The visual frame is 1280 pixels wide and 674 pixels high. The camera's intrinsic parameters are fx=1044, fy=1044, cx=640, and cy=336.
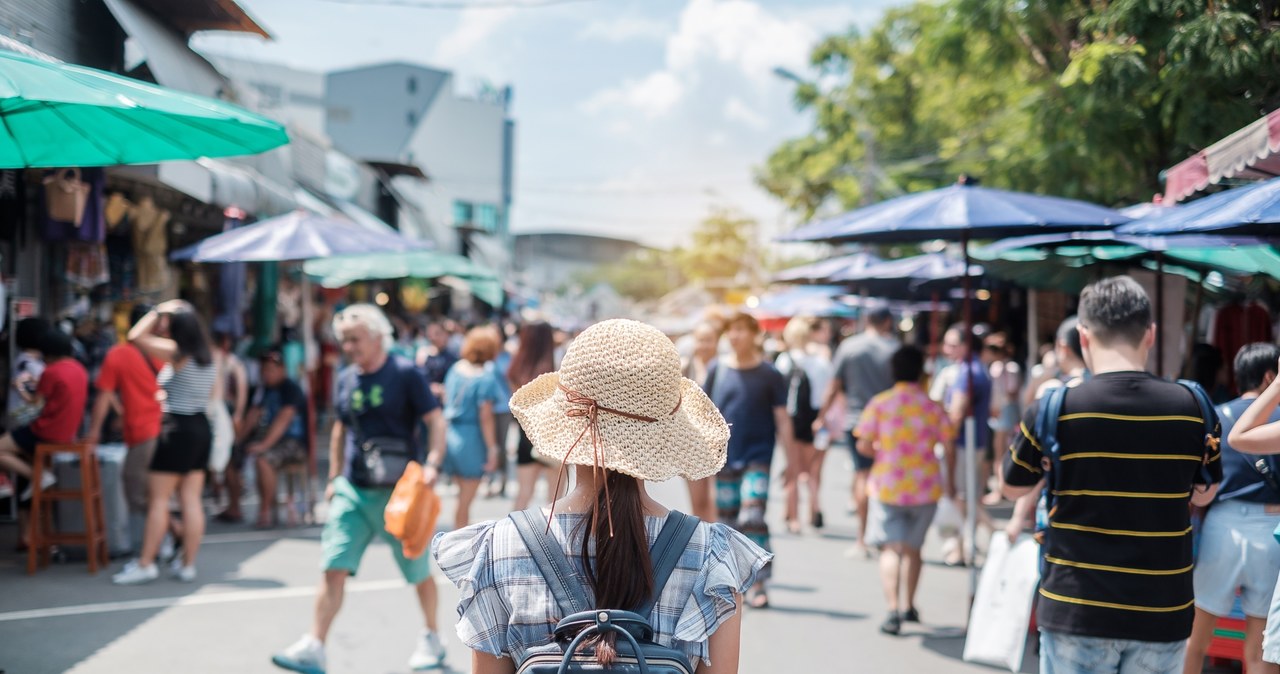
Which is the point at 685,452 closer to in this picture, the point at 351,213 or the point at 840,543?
the point at 840,543

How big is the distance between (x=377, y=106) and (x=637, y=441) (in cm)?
5268

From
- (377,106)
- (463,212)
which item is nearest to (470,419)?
(377,106)

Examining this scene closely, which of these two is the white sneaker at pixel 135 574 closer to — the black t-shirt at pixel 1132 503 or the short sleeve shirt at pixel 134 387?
the short sleeve shirt at pixel 134 387

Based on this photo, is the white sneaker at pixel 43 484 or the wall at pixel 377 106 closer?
the white sneaker at pixel 43 484

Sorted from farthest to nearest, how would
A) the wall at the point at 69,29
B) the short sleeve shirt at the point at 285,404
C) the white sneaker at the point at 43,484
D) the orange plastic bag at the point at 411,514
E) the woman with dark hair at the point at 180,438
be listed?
1. the short sleeve shirt at the point at 285,404
2. the white sneaker at the point at 43,484
3. the woman with dark hair at the point at 180,438
4. the wall at the point at 69,29
5. the orange plastic bag at the point at 411,514

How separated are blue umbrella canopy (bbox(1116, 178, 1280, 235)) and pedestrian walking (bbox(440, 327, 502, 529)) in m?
4.83

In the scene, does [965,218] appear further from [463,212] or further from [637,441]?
[463,212]

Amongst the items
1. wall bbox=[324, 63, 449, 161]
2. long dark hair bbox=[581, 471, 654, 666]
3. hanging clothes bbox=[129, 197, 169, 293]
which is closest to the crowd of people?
long dark hair bbox=[581, 471, 654, 666]

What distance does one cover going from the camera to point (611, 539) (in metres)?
2.10

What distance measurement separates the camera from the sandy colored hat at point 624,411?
85.6 inches

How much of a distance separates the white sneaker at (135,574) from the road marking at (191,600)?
0.48 meters

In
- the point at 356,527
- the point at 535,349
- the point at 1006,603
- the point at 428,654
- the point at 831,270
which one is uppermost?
the point at 831,270

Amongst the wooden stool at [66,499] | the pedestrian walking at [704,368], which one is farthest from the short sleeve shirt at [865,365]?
the wooden stool at [66,499]

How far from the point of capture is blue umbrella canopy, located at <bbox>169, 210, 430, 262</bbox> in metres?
8.34
